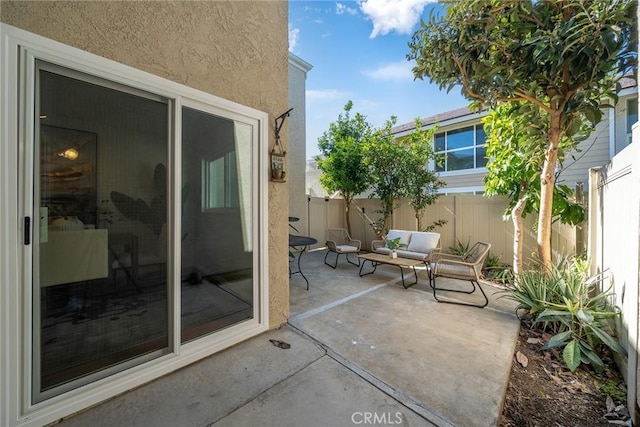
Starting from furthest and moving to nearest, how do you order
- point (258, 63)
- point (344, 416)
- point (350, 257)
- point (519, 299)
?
point (350, 257)
point (519, 299)
point (258, 63)
point (344, 416)

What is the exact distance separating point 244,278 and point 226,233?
53 cm

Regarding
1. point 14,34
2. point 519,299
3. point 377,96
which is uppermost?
point 377,96

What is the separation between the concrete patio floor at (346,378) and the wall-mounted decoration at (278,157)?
1.75 metres

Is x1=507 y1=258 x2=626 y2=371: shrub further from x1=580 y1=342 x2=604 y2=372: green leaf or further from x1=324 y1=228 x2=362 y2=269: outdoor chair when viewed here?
x1=324 y1=228 x2=362 y2=269: outdoor chair

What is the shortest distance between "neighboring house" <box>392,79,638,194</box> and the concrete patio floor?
5886mm

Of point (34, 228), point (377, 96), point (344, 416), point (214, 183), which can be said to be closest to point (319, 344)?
point (344, 416)

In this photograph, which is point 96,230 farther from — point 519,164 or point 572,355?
point 519,164

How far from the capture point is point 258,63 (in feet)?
8.83

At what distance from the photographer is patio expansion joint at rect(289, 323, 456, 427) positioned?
5.48 ft

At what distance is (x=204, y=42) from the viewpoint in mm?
2295

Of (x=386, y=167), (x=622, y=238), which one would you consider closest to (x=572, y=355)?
(x=622, y=238)

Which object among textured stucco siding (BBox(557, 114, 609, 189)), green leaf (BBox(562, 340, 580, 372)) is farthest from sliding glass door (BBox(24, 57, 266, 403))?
textured stucco siding (BBox(557, 114, 609, 189))

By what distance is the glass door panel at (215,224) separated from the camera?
7.33ft

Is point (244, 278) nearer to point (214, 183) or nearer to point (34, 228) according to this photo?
point (214, 183)
